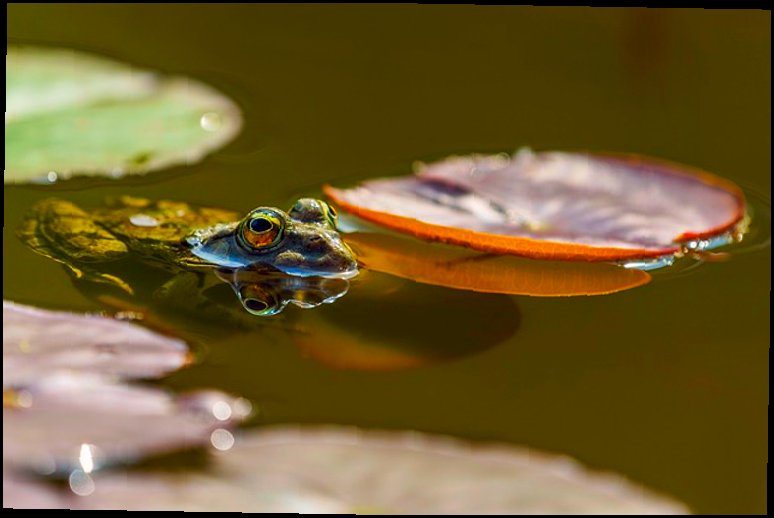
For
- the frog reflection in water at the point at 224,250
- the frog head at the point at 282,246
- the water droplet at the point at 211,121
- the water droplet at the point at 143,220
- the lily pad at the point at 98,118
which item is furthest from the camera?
the water droplet at the point at 211,121

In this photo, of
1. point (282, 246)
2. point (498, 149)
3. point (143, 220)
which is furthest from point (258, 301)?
point (498, 149)

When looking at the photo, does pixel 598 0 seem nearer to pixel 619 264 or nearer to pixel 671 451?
pixel 619 264

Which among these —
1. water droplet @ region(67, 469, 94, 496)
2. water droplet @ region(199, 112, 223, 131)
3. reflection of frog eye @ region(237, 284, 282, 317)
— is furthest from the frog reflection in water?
water droplet @ region(67, 469, 94, 496)

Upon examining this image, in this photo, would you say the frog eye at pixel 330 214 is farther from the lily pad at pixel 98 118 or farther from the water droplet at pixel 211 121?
the water droplet at pixel 211 121

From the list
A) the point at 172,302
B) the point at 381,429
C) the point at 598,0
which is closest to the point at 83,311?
the point at 172,302

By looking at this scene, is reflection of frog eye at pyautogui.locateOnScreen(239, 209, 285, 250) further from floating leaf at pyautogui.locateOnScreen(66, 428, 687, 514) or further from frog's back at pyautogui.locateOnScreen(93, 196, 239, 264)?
floating leaf at pyautogui.locateOnScreen(66, 428, 687, 514)

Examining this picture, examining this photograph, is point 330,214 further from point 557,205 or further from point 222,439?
point 222,439

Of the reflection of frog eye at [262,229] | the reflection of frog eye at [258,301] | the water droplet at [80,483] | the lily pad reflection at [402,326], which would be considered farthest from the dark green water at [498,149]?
the water droplet at [80,483]
